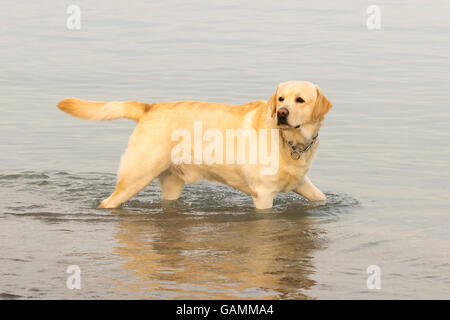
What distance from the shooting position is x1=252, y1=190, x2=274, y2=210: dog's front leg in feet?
25.7

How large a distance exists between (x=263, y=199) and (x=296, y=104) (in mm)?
972

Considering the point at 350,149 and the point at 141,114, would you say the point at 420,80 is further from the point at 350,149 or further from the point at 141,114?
the point at 141,114

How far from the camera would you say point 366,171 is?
9883 mm

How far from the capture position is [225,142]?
7.84m

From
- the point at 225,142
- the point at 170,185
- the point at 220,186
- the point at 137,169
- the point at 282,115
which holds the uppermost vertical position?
the point at 282,115

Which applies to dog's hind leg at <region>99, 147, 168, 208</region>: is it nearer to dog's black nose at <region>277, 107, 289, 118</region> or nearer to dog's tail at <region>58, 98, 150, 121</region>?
dog's tail at <region>58, 98, 150, 121</region>

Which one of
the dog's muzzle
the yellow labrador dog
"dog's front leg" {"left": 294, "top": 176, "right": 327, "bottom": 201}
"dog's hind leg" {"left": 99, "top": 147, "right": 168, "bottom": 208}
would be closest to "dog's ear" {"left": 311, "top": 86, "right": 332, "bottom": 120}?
the yellow labrador dog

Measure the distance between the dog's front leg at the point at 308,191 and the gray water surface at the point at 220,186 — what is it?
118mm

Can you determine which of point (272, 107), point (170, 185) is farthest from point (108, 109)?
point (272, 107)

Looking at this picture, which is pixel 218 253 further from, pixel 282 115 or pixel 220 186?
pixel 220 186

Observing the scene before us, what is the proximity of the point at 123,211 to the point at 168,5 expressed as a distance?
1498 cm

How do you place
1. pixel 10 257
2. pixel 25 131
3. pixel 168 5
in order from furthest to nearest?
pixel 168 5
pixel 25 131
pixel 10 257

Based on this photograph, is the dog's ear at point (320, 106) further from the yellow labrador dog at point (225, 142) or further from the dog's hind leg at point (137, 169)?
the dog's hind leg at point (137, 169)

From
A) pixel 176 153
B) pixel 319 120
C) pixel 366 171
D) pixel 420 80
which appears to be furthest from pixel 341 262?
pixel 420 80
